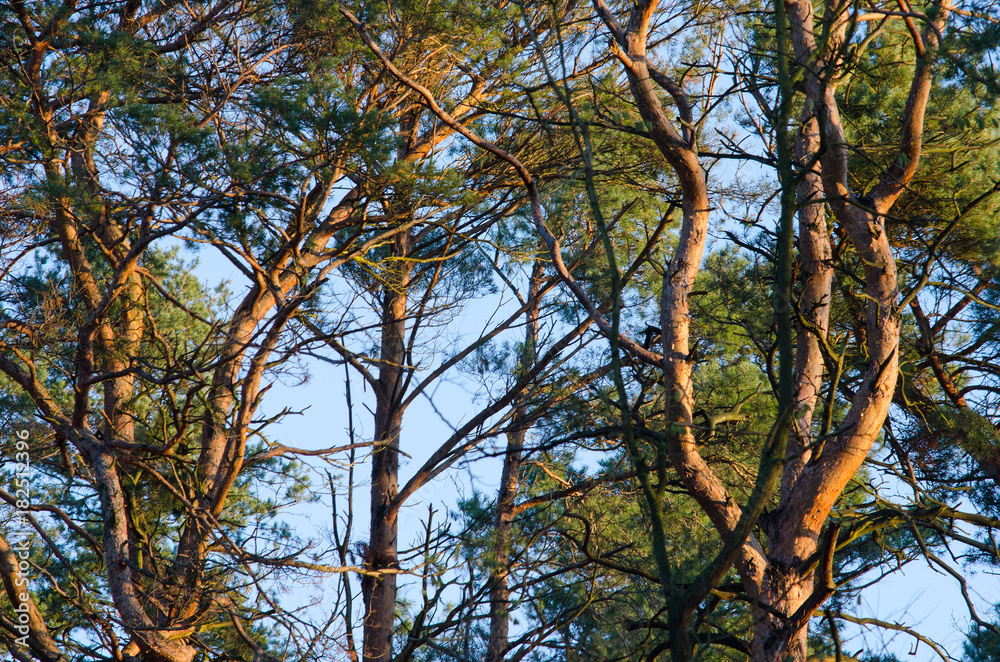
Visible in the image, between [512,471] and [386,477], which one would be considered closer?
[386,477]

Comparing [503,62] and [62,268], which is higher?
[503,62]

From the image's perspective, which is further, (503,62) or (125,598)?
(503,62)

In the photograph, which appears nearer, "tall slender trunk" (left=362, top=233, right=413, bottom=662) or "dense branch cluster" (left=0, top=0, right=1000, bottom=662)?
"dense branch cluster" (left=0, top=0, right=1000, bottom=662)

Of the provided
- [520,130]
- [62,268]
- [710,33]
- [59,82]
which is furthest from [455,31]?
[62,268]

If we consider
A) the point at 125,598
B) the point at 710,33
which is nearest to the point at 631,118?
the point at 710,33

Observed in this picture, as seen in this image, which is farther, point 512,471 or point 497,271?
point 512,471

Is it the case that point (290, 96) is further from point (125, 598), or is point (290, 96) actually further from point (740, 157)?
point (125, 598)

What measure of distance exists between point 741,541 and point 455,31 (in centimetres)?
457

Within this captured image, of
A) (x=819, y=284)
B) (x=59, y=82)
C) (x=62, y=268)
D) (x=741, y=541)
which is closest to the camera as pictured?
(x=741, y=541)

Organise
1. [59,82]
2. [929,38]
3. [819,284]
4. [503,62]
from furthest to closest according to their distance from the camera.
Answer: [503,62] → [59,82] → [819,284] → [929,38]

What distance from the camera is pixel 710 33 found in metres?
4.99

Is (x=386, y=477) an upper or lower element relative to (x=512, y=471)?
lower

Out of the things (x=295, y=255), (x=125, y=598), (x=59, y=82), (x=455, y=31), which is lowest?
(x=125, y=598)

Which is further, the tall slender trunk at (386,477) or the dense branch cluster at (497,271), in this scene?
the tall slender trunk at (386,477)
